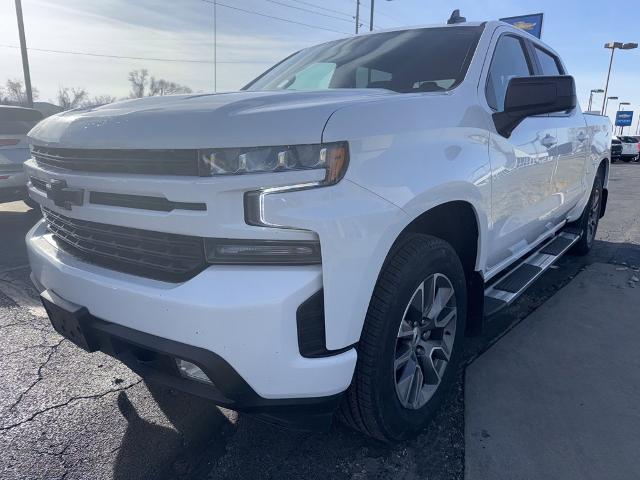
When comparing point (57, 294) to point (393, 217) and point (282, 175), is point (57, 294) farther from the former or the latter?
point (393, 217)

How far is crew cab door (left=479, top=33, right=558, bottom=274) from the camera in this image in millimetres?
2703

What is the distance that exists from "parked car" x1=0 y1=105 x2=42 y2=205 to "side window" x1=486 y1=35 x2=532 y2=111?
6183mm

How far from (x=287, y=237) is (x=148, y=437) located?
55.7 inches

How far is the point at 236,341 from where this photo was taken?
162 cm

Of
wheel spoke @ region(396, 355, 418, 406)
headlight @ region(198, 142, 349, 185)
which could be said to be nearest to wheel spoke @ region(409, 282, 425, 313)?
wheel spoke @ region(396, 355, 418, 406)

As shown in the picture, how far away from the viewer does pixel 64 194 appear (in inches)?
81.5

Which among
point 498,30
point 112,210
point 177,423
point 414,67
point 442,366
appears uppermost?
point 498,30

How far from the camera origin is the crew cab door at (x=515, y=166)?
2703 millimetres

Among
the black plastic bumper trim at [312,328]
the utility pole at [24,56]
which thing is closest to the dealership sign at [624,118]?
the utility pole at [24,56]

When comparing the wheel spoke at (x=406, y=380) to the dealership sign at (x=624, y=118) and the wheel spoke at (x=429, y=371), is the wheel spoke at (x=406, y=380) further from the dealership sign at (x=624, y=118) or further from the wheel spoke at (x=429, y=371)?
the dealership sign at (x=624, y=118)

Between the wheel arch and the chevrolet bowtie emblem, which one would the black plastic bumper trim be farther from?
the chevrolet bowtie emblem

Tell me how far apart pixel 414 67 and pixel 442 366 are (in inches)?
64.3

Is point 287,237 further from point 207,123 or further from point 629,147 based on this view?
point 629,147

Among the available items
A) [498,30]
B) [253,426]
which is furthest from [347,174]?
[498,30]
